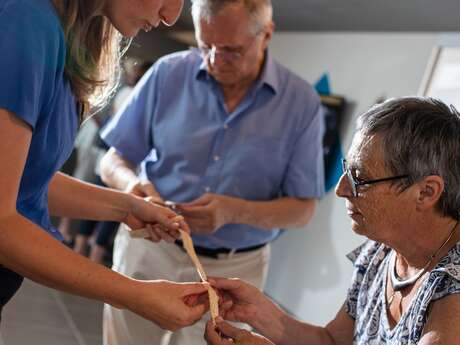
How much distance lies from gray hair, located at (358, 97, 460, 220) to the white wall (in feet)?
8.99

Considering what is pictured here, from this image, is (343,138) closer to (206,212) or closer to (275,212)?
(275,212)

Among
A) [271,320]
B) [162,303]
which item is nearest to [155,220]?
[271,320]

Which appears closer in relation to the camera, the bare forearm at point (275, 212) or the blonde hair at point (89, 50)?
the blonde hair at point (89, 50)

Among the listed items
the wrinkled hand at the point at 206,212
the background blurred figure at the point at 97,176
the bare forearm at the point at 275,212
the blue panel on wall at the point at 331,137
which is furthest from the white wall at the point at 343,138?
the wrinkled hand at the point at 206,212

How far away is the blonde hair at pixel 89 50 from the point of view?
914mm

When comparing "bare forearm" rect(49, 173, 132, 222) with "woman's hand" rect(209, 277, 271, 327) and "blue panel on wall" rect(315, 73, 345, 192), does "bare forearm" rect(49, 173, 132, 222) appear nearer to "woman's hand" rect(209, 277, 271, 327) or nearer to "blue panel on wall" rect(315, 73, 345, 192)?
"woman's hand" rect(209, 277, 271, 327)

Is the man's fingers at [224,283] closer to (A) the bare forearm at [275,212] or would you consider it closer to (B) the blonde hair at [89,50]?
(A) the bare forearm at [275,212]

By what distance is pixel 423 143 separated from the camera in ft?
3.62

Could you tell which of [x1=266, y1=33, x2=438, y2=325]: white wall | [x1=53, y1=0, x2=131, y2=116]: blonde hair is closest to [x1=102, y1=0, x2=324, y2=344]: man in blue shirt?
[x1=53, y1=0, x2=131, y2=116]: blonde hair

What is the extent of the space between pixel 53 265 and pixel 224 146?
927mm

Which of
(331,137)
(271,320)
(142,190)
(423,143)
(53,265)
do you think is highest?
(423,143)

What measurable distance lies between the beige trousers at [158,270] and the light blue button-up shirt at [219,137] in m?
0.06

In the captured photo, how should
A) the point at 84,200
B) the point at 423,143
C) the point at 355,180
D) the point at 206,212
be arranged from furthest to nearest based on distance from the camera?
the point at 206,212
the point at 84,200
the point at 355,180
the point at 423,143

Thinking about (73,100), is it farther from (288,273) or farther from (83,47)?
(288,273)
